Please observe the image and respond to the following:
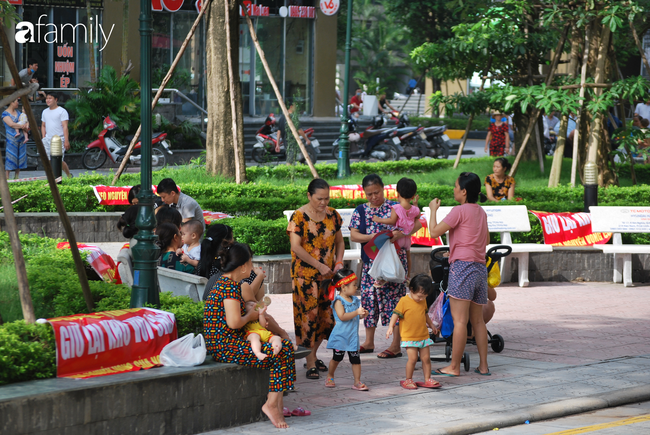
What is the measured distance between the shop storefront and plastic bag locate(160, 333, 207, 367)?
21.8 meters

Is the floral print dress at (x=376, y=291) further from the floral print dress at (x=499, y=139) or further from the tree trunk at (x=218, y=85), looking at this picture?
the floral print dress at (x=499, y=139)

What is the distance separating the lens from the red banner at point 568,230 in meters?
13.1

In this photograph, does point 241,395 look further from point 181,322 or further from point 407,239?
point 407,239

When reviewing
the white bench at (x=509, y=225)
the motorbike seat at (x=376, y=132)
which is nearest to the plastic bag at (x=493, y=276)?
the white bench at (x=509, y=225)

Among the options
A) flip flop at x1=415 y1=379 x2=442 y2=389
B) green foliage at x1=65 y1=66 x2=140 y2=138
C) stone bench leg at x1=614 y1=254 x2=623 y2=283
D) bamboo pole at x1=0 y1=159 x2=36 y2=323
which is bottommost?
flip flop at x1=415 y1=379 x2=442 y2=389

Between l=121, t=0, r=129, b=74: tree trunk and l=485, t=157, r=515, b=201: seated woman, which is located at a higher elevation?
l=121, t=0, r=129, b=74: tree trunk

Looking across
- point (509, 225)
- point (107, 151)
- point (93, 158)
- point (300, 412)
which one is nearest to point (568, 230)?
point (509, 225)

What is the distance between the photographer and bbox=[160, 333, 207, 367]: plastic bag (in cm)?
607

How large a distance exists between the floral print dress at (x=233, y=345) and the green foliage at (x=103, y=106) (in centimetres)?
1837

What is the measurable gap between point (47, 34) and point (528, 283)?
19.1 metres

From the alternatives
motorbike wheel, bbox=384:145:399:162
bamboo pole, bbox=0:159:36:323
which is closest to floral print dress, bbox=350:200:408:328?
bamboo pole, bbox=0:159:36:323

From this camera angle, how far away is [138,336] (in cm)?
609

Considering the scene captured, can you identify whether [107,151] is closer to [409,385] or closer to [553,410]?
[409,385]

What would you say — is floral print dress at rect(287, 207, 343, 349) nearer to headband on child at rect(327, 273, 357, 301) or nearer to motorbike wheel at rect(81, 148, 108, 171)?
headband on child at rect(327, 273, 357, 301)
